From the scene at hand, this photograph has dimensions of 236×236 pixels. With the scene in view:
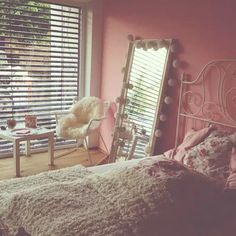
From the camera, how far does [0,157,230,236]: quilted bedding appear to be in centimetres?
137

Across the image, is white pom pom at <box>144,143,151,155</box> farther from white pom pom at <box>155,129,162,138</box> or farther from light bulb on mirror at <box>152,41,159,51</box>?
light bulb on mirror at <box>152,41,159,51</box>

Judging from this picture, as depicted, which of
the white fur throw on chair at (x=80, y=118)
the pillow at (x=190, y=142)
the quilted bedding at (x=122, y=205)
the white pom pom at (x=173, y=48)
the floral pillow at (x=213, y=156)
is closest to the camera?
the quilted bedding at (x=122, y=205)

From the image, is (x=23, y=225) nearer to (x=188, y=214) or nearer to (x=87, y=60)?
(x=188, y=214)

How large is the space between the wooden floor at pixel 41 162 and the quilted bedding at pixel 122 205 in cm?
184

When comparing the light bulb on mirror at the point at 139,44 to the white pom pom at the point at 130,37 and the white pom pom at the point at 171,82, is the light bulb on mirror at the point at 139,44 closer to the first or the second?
the white pom pom at the point at 130,37

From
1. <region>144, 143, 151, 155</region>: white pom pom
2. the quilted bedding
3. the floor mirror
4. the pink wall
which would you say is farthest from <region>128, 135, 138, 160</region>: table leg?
the quilted bedding

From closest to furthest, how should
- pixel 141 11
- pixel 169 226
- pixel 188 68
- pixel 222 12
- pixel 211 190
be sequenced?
pixel 169 226, pixel 211 190, pixel 222 12, pixel 188 68, pixel 141 11

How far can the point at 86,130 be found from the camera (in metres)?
3.61

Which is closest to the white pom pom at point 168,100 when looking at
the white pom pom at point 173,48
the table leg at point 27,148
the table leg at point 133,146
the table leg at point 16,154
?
the white pom pom at point 173,48

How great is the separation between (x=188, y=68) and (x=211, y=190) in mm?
1515

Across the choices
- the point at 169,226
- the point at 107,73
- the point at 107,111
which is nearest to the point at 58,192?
the point at 169,226

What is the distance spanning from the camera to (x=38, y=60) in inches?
155

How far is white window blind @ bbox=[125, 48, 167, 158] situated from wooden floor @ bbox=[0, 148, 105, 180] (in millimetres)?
814

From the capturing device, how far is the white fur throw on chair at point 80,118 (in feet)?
12.0
